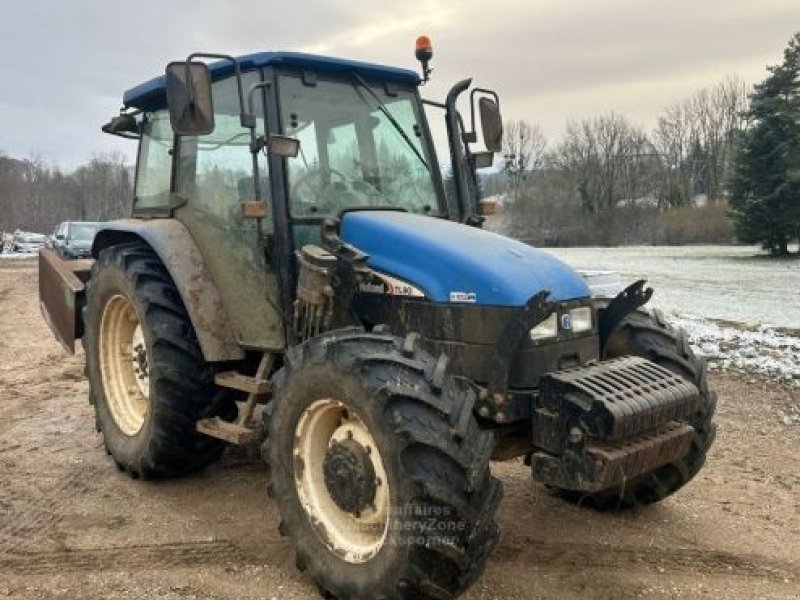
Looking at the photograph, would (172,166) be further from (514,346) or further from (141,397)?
(514,346)

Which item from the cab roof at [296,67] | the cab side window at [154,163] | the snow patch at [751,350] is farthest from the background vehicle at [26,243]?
the cab roof at [296,67]

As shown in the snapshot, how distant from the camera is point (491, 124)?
4.88m

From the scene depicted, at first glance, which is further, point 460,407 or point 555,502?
point 555,502

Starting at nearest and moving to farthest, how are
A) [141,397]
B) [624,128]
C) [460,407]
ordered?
1. [460,407]
2. [141,397]
3. [624,128]

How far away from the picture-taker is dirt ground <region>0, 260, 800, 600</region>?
3.62 m

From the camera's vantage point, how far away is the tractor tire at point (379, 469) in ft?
9.84

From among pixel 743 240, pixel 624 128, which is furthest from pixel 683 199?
pixel 743 240

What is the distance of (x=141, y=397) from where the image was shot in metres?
5.43

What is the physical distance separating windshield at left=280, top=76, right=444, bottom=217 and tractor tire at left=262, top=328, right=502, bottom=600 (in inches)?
40.9

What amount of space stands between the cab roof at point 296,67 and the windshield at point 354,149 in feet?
0.24

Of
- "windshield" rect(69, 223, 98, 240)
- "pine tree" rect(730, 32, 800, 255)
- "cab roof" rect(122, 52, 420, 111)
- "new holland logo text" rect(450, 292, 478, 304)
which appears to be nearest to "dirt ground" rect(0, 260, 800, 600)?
"new holland logo text" rect(450, 292, 478, 304)

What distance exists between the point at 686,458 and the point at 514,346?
1404 millimetres

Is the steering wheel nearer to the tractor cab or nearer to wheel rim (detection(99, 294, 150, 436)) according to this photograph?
the tractor cab

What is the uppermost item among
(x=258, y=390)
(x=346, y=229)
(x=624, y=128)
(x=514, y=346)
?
(x=624, y=128)
